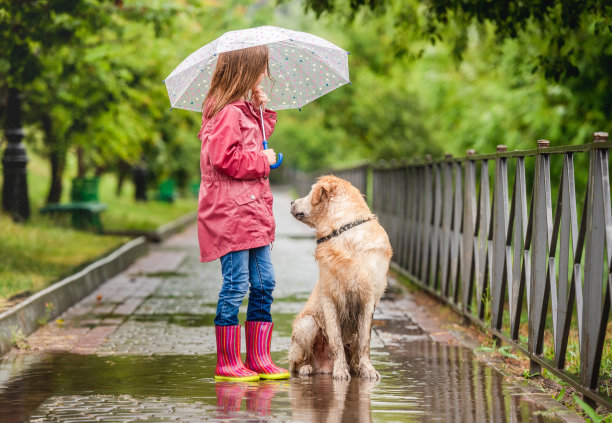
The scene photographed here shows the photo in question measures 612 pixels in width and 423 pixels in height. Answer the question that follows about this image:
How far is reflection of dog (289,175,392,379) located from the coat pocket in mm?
404

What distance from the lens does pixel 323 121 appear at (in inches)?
1508

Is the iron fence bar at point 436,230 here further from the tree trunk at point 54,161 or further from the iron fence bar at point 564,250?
the tree trunk at point 54,161

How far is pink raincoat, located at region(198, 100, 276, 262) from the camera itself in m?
5.70

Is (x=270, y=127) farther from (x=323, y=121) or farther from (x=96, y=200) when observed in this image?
(x=323, y=121)

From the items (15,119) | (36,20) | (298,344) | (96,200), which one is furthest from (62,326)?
(96,200)

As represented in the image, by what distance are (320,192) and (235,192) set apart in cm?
61

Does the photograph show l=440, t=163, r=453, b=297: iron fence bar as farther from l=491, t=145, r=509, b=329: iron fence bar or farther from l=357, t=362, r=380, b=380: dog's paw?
l=357, t=362, r=380, b=380: dog's paw

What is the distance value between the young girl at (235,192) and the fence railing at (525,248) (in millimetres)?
1734

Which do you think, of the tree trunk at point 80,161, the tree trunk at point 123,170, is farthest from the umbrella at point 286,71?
the tree trunk at point 123,170

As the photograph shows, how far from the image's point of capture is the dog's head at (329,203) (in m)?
6.07

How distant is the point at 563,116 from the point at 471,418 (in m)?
14.4

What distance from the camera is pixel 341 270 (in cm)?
605

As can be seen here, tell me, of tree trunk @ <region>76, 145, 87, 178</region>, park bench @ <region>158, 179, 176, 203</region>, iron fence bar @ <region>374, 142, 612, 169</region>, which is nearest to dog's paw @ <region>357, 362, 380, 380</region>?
iron fence bar @ <region>374, 142, 612, 169</region>

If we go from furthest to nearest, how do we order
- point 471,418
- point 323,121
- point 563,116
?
point 323,121 → point 563,116 → point 471,418
